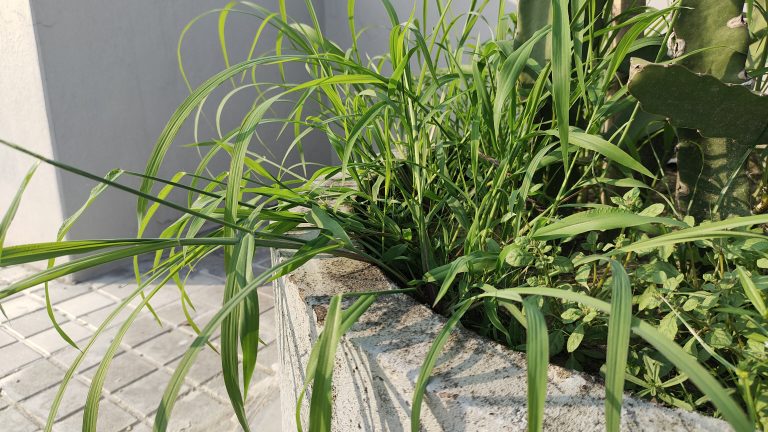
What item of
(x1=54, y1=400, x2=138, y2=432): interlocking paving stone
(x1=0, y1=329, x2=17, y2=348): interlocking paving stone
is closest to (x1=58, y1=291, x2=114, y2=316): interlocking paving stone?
(x1=0, y1=329, x2=17, y2=348): interlocking paving stone

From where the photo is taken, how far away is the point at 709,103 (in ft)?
2.03

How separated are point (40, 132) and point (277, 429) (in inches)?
60.2

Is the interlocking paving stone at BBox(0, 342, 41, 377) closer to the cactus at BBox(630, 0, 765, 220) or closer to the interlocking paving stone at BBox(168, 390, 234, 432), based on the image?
the interlocking paving stone at BBox(168, 390, 234, 432)

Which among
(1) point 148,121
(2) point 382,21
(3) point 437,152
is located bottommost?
(1) point 148,121

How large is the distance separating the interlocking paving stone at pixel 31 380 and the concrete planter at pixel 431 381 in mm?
1182

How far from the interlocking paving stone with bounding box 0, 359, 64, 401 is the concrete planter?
3.88 feet

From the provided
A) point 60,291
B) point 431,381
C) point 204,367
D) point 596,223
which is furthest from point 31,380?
point 596,223

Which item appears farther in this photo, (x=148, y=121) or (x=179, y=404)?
(x=148, y=121)

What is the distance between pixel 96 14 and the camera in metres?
2.24

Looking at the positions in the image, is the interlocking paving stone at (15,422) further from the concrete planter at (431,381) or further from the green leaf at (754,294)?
the green leaf at (754,294)

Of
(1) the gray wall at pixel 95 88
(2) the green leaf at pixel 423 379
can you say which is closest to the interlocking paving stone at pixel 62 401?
(1) the gray wall at pixel 95 88

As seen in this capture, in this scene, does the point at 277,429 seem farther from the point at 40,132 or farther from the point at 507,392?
the point at 40,132

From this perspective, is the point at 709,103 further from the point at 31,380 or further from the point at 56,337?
the point at 56,337

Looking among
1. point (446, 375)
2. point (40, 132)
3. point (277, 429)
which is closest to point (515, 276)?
point (446, 375)
